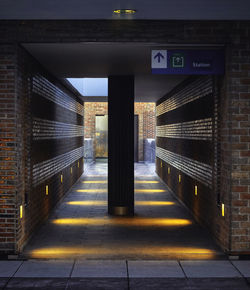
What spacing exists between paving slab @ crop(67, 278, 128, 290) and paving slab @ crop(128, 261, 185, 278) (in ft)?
1.03

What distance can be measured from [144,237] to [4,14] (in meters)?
4.82

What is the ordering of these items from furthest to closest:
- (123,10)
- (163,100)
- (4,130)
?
(163,100), (4,130), (123,10)

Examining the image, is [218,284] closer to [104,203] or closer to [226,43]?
[226,43]

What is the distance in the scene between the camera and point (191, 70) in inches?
295

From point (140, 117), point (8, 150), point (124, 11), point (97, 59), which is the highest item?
point (124, 11)

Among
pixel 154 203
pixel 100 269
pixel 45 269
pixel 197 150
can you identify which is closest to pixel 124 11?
pixel 100 269

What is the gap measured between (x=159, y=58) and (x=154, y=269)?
345cm

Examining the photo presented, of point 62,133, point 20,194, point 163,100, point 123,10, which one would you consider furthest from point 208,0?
point 163,100

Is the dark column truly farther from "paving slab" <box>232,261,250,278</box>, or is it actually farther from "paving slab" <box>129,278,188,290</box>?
"paving slab" <box>129,278,188,290</box>

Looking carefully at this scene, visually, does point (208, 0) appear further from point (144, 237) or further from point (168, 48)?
point (144, 237)

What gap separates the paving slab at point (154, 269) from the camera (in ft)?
21.2

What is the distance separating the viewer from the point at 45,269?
672 cm

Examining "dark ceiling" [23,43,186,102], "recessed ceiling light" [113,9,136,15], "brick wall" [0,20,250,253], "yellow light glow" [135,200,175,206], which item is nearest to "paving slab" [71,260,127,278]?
"brick wall" [0,20,250,253]

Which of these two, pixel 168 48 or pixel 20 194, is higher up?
pixel 168 48
